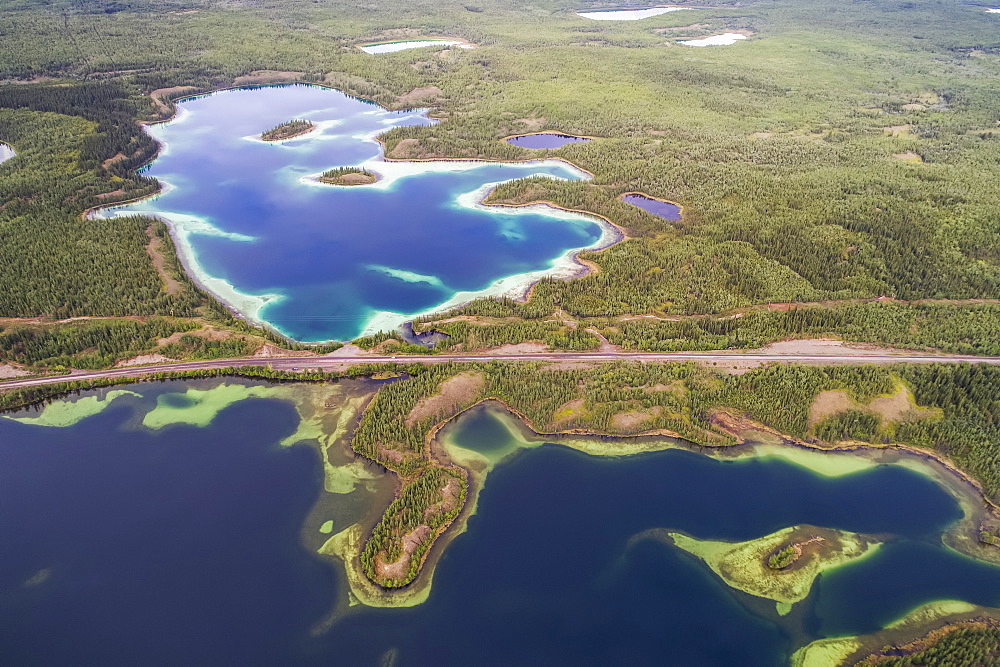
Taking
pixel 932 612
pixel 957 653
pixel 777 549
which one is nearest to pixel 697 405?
pixel 777 549

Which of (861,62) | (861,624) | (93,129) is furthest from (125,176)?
(861,62)

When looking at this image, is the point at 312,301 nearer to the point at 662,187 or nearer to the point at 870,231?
the point at 662,187

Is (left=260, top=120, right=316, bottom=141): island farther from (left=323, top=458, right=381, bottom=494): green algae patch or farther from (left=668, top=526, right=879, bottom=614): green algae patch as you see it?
(left=668, top=526, right=879, bottom=614): green algae patch

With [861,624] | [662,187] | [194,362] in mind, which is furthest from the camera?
[662,187]

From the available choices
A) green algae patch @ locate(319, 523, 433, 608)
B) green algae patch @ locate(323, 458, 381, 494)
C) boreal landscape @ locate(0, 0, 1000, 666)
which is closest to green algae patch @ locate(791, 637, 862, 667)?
boreal landscape @ locate(0, 0, 1000, 666)

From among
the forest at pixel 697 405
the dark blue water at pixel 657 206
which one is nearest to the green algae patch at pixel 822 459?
the forest at pixel 697 405

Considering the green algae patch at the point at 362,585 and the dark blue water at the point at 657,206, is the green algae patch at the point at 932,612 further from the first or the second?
the dark blue water at the point at 657,206
